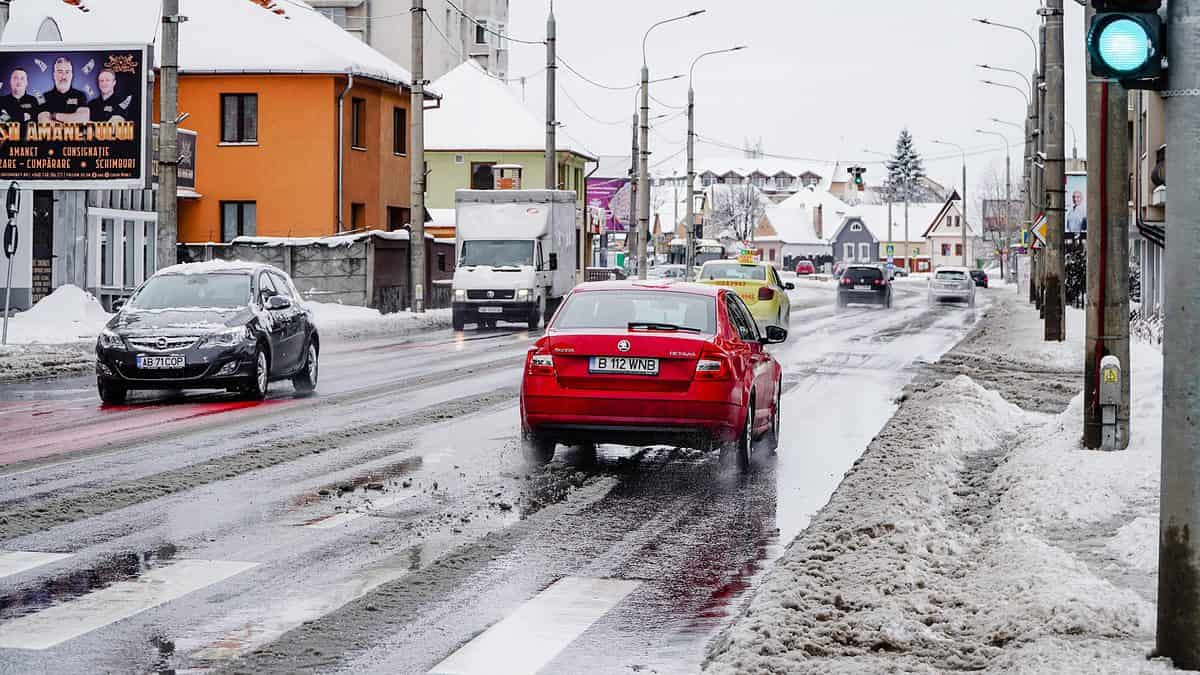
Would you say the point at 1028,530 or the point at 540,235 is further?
the point at 540,235

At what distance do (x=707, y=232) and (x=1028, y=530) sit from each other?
171254 mm

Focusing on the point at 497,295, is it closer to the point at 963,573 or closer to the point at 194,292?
the point at 194,292

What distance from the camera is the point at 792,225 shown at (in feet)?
602

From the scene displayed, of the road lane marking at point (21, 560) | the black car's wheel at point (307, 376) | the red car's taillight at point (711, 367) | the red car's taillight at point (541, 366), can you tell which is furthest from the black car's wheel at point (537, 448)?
the black car's wheel at point (307, 376)

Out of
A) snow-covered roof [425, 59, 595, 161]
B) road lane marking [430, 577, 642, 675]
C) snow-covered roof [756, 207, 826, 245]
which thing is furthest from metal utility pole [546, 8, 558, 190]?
snow-covered roof [756, 207, 826, 245]

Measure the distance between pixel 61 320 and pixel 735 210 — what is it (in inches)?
5760

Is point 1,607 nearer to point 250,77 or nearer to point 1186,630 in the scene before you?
point 1186,630

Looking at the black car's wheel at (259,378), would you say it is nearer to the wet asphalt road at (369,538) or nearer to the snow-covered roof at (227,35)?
the wet asphalt road at (369,538)

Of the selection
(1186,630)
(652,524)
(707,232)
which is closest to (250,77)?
(652,524)

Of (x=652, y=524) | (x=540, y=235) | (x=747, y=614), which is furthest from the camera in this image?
(x=540, y=235)

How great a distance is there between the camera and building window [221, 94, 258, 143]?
50.4 m

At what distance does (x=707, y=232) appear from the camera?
590ft

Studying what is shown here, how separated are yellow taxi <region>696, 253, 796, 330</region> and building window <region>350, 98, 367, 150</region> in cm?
2003

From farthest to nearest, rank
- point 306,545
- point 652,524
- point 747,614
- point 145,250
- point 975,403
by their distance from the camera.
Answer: point 145,250 → point 975,403 → point 652,524 → point 306,545 → point 747,614
